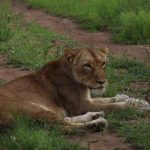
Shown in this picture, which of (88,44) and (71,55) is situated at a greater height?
(71,55)

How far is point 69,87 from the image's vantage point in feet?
19.6

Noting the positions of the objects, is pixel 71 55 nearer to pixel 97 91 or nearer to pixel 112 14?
pixel 97 91

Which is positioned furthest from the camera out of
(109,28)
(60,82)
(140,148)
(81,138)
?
(109,28)

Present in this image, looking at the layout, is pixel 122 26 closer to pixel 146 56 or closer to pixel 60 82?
pixel 146 56

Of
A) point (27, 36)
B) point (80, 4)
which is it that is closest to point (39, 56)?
point (27, 36)

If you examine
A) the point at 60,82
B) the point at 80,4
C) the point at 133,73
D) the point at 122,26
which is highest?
the point at 60,82

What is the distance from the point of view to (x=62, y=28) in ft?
44.2

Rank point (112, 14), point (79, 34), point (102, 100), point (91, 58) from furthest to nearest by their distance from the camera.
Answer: point (112, 14) < point (79, 34) < point (102, 100) < point (91, 58)

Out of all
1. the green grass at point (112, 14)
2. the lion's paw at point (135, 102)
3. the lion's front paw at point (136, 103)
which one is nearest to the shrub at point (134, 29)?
the green grass at point (112, 14)

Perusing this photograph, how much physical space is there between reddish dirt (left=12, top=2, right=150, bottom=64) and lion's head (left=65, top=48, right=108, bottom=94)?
2.86 metres

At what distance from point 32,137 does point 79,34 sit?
25.7 ft

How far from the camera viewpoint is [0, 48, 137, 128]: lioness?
5.66 meters

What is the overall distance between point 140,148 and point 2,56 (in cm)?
506

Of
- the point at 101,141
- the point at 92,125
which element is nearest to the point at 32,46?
the point at 92,125
